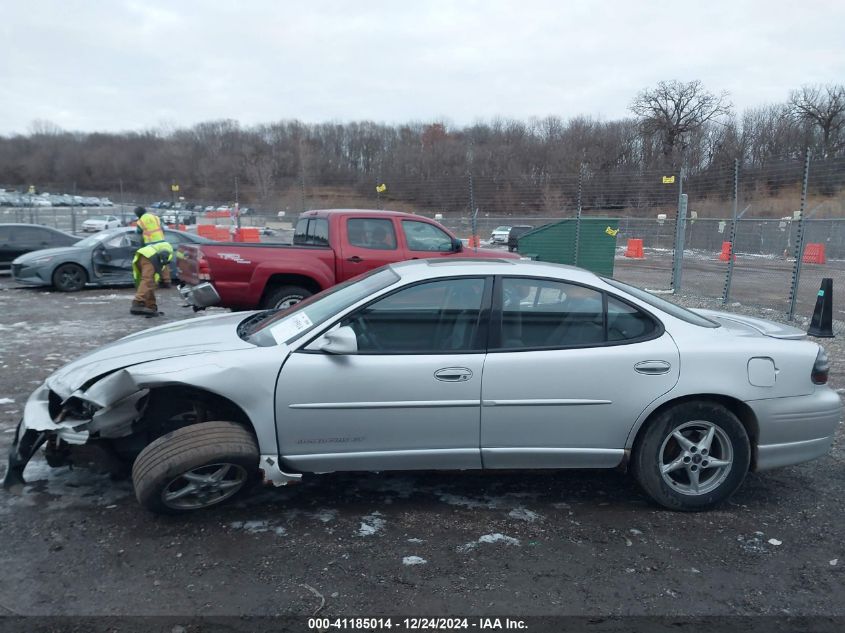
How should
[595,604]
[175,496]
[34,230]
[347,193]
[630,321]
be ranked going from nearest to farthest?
1. [595,604]
2. [175,496]
3. [630,321]
4. [34,230]
5. [347,193]

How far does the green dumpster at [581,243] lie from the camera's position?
13750 mm

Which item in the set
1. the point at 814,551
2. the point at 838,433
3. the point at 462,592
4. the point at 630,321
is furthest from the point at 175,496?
the point at 838,433

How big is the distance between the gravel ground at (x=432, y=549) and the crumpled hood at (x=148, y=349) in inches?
28.5

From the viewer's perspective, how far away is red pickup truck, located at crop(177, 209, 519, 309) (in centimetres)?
839

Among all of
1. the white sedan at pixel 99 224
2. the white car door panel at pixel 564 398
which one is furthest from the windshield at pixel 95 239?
the white sedan at pixel 99 224

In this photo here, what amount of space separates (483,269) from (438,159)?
16.3 metres

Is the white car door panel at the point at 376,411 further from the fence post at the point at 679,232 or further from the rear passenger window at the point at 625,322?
the fence post at the point at 679,232

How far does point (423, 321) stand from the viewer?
152 inches

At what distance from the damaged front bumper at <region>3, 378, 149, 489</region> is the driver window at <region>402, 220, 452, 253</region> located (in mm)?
5758

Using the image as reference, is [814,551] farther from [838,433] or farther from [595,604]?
[838,433]

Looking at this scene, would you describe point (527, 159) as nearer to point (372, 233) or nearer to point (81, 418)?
point (372, 233)

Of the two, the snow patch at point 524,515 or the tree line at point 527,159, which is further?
the tree line at point 527,159

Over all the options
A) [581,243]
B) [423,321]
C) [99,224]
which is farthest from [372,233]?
[99,224]

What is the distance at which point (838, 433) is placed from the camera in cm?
525
